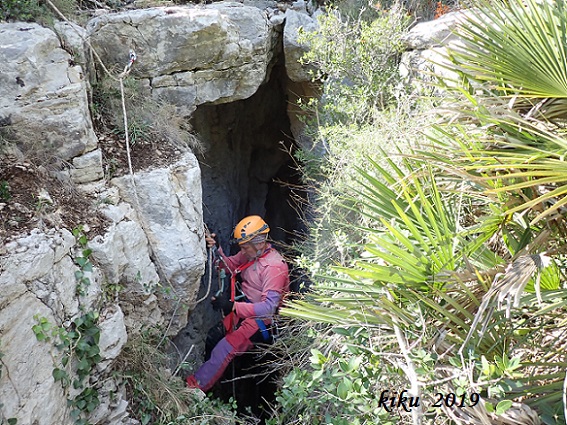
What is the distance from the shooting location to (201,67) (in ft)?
16.4

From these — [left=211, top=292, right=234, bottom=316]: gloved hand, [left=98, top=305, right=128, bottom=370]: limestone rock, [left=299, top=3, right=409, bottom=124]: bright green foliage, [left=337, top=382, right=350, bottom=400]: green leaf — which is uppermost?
[left=299, top=3, right=409, bottom=124]: bright green foliage

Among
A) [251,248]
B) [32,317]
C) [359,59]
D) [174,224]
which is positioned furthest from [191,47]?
[32,317]

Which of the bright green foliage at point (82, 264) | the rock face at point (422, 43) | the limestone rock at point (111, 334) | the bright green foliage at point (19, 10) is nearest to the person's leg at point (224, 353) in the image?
the limestone rock at point (111, 334)

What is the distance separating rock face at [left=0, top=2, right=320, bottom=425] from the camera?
2.95 m

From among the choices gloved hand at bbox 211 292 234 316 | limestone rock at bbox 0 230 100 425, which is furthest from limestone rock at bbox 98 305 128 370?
gloved hand at bbox 211 292 234 316

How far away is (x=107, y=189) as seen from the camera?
3.85 metres

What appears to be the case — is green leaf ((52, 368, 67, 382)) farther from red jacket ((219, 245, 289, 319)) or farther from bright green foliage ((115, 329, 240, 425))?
red jacket ((219, 245, 289, 319))

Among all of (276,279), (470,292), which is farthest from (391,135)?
(470,292)

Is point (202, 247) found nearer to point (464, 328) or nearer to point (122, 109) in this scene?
point (122, 109)

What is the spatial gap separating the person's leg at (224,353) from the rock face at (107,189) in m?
0.82

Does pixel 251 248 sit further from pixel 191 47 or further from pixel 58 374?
pixel 58 374

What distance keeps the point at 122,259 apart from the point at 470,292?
8.05ft

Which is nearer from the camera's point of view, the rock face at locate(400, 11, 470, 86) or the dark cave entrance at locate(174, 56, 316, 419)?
the rock face at locate(400, 11, 470, 86)

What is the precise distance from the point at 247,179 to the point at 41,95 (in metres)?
4.41
